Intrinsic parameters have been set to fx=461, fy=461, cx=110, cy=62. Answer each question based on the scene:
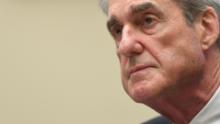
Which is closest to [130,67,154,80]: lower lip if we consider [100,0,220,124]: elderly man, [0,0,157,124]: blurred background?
[100,0,220,124]: elderly man

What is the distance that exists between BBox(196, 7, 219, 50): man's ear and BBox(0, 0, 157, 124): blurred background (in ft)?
2.30

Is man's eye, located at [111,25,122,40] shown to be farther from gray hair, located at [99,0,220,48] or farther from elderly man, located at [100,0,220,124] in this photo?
gray hair, located at [99,0,220,48]

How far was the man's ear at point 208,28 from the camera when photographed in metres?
1.18

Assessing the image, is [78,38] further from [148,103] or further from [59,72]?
[148,103]

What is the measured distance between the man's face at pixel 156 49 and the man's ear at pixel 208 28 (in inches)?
0.8

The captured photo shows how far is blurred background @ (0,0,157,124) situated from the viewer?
1770mm

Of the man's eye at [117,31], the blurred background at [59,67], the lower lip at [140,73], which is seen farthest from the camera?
the blurred background at [59,67]

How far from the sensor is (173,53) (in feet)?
3.77

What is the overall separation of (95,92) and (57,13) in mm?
347

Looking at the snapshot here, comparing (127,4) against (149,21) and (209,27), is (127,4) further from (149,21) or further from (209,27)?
(209,27)

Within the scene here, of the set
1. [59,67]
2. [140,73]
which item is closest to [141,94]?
[140,73]

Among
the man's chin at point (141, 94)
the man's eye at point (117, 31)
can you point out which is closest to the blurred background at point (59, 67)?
the man's eye at point (117, 31)

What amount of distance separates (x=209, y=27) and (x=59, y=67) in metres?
0.77

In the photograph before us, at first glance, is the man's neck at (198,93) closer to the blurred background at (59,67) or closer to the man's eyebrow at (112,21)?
the man's eyebrow at (112,21)
